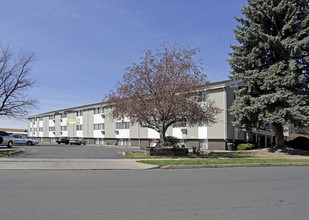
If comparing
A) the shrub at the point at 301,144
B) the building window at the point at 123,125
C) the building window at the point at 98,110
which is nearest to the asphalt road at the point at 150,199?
the shrub at the point at 301,144

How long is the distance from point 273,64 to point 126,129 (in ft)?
82.3

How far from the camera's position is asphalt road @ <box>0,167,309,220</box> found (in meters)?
5.20

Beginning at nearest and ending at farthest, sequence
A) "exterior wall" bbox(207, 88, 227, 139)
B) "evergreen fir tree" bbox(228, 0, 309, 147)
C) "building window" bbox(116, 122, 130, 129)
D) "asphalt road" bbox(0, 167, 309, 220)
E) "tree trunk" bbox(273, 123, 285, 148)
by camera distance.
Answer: "asphalt road" bbox(0, 167, 309, 220) → "evergreen fir tree" bbox(228, 0, 309, 147) → "tree trunk" bbox(273, 123, 285, 148) → "exterior wall" bbox(207, 88, 227, 139) → "building window" bbox(116, 122, 130, 129)

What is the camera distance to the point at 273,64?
81.8 feet

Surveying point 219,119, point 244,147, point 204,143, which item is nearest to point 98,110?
point 204,143

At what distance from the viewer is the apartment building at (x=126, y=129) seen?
96.8 feet

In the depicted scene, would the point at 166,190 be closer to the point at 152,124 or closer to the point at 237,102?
the point at 152,124

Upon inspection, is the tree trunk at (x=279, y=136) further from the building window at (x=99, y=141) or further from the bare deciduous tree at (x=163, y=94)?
the building window at (x=99, y=141)

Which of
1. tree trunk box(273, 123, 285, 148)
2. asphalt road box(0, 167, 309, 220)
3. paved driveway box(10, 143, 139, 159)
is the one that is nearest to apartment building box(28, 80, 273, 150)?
paved driveway box(10, 143, 139, 159)

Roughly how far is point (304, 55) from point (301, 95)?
384cm

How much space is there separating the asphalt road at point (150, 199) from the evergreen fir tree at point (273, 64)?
15.2m

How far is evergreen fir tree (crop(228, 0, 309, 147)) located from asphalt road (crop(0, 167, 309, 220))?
15.2 m

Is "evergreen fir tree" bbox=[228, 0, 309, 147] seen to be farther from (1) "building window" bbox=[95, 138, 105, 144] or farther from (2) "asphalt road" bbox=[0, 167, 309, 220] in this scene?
(1) "building window" bbox=[95, 138, 105, 144]

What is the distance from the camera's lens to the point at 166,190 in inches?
304
